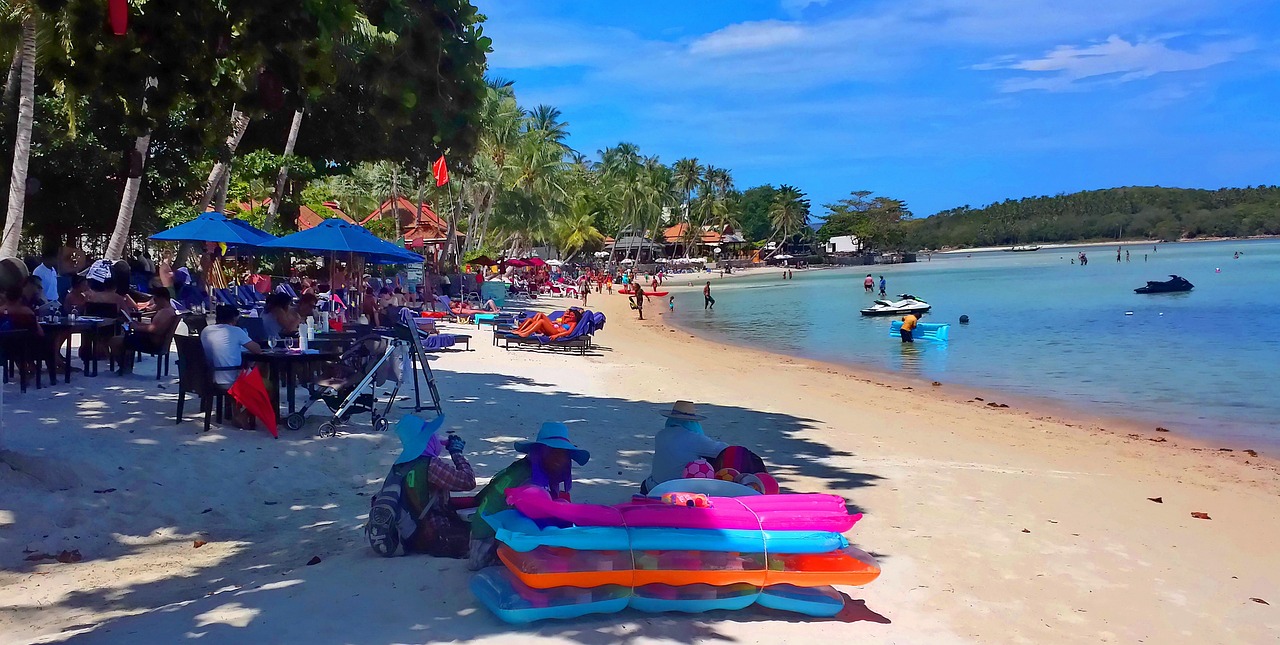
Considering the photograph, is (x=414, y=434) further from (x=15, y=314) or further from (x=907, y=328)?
(x=907, y=328)

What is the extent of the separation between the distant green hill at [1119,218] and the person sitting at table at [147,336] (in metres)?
156

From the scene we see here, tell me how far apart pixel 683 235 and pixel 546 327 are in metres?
89.4

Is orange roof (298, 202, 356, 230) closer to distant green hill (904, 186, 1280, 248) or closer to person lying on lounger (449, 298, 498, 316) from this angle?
person lying on lounger (449, 298, 498, 316)

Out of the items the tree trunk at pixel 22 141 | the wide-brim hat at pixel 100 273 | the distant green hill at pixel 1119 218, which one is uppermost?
the distant green hill at pixel 1119 218

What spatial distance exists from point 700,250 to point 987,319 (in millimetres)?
Result: 74875

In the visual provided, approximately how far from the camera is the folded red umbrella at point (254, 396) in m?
7.04

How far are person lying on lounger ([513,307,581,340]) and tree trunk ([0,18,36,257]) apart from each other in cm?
778

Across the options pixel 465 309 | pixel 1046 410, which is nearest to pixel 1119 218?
pixel 465 309

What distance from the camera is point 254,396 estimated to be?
7.05 m

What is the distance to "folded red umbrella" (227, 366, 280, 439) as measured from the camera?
7043mm

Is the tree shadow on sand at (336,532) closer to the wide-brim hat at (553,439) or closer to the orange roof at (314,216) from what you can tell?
the wide-brim hat at (553,439)

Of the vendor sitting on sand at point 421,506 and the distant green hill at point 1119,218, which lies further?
the distant green hill at point 1119,218

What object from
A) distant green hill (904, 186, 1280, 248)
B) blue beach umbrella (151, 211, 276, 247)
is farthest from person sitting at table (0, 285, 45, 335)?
distant green hill (904, 186, 1280, 248)

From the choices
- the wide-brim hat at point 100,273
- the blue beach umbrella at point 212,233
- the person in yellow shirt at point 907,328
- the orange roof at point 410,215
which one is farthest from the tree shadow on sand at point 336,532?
the orange roof at point 410,215
